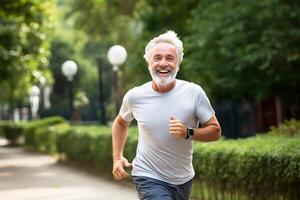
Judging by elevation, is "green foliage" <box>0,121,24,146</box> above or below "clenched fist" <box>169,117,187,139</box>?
below

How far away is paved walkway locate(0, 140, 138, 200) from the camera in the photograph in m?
11.5

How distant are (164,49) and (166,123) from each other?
20.4 inches

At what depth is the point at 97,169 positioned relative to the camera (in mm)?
15766

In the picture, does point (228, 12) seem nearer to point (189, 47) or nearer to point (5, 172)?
point (189, 47)

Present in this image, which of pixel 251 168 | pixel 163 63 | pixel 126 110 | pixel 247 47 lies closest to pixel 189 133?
pixel 163 63

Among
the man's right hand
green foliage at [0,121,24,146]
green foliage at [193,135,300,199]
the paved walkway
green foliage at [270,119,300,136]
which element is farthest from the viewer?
green foliage at [0,121,24,146]

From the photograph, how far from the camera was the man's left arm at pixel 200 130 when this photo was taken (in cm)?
417

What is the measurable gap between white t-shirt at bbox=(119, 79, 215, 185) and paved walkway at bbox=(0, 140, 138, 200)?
654 cm

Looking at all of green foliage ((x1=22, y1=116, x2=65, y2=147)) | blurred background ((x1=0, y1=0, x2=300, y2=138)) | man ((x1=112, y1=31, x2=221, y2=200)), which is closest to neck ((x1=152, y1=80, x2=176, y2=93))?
man ((x1=112, y1=31, x2=221, y2=200))

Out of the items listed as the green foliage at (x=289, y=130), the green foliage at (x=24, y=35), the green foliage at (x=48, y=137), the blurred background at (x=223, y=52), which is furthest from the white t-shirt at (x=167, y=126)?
the green foliage at (x=24, y=35)

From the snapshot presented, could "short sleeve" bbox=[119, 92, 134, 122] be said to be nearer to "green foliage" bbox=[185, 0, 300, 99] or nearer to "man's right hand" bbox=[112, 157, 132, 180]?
"man's right hand" bbox=[112, 157, 132, 180]

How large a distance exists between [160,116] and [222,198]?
17.4 feet

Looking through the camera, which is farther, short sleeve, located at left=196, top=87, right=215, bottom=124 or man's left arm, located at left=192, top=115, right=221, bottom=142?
short sleeve, located at left=196, top=87, right=215, bottom=124

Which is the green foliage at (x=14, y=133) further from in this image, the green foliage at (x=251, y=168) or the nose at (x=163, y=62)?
the nose at (x=163, y=62)
